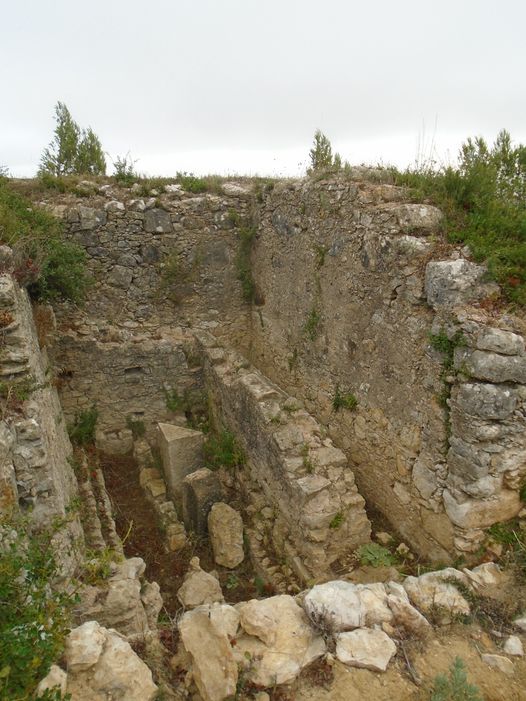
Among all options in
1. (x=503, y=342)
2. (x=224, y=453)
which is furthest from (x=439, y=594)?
(x=224, y=453)

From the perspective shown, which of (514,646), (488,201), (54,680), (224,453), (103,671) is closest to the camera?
(54,680)

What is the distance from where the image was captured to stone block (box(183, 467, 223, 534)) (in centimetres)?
671

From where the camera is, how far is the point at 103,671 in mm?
2861

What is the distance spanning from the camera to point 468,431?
4.54m

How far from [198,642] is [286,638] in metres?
0.65

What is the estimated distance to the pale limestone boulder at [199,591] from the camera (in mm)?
5457

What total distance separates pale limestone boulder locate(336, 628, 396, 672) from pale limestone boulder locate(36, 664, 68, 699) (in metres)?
1.81

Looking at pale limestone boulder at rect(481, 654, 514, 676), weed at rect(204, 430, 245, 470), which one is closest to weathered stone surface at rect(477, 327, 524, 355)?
pale limestone boulder at rect(481, 654, 514, 676)

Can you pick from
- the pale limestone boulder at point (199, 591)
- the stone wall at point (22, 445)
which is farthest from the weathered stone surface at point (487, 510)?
the stone wall at point (22, 445)

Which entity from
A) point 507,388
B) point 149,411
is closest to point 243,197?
point 149,411

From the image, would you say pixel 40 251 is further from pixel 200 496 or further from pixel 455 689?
pixel 455 689

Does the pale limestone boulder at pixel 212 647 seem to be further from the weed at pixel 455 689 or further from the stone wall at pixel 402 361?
the stone wall at pixel 402 361

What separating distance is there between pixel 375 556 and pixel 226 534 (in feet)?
6.89

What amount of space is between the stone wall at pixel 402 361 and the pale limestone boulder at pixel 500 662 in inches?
53.7
